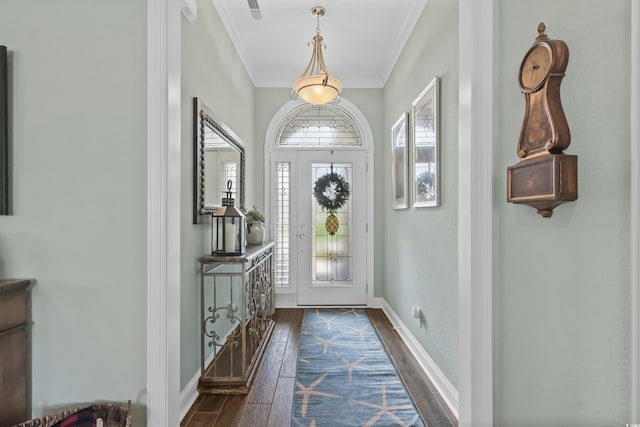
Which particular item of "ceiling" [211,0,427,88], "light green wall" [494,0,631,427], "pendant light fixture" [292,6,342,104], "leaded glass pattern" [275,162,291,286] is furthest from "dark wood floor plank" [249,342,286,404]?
"ceiling" [211,0,427,88]

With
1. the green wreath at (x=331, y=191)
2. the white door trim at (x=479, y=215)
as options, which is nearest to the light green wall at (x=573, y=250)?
the white door trim at (x=479, y=215)

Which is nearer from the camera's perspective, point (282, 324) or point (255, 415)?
point (255, 415)

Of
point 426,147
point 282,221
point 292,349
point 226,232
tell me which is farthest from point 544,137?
point 282,221

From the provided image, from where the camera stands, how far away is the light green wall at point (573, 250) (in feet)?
2.82

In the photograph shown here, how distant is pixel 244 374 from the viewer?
2.39m

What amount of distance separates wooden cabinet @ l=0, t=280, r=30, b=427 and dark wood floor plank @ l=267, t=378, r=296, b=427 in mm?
1151

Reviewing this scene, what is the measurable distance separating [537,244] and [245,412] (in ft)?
6.04

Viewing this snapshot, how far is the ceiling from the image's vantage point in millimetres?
2965

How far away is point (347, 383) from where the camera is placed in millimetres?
2457

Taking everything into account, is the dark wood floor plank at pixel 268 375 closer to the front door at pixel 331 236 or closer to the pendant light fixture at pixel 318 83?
the front door at pixel 331 236

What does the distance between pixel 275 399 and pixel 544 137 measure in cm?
208

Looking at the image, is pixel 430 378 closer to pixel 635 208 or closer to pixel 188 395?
pixel 188 395

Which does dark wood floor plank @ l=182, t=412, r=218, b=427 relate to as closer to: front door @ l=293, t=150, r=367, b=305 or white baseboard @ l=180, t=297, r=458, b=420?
white baseboard @ l=180, t=297, r=458, b=420

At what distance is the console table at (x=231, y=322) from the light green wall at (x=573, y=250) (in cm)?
164
